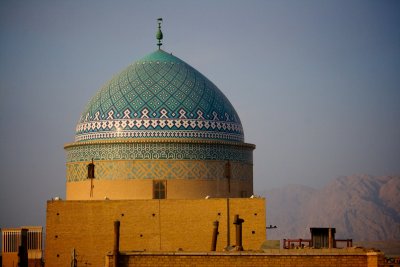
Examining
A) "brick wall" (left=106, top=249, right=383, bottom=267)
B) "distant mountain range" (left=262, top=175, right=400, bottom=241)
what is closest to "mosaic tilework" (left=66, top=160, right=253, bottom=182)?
"brick wall" (left=106, top=249, right=383, bottom=267)

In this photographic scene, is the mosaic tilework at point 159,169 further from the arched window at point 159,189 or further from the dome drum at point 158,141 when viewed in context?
the arched window at point 159,189

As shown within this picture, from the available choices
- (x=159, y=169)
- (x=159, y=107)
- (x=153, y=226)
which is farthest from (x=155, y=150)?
(x=153, y=226)

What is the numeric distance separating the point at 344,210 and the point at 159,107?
174 feet

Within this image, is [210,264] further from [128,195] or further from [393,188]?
[393,188]

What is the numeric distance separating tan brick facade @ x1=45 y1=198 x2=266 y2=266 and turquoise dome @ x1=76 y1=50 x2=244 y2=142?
1.70 m

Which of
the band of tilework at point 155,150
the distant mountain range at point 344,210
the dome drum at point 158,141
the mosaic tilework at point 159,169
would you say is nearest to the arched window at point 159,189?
the dome drum at point 158,141

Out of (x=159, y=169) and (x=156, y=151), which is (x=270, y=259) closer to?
(x=159, y=169)

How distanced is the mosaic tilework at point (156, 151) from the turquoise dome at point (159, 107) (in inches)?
7.8

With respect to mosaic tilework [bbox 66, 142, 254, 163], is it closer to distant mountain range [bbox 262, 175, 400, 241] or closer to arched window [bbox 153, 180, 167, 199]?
arched window [bbox 153, 180, 167, 199]

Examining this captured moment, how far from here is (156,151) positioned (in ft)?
71.3

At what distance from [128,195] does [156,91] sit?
250cm

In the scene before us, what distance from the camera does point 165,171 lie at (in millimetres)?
21656

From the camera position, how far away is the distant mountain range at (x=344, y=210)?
222 feet

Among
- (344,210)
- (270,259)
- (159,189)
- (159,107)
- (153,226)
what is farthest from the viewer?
(344,210)
